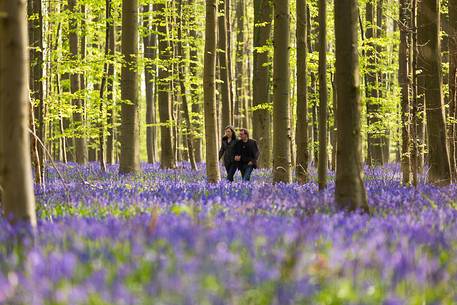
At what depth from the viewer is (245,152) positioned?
15695 millimetres

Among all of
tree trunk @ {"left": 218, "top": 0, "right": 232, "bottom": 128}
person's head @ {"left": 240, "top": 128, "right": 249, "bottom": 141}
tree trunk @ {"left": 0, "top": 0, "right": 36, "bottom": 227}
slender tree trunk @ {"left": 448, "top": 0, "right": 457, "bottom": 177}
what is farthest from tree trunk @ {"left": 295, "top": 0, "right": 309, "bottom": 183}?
tree trunk @ {"left": 0, "top": 0, "right": 36, "bottom": 227}

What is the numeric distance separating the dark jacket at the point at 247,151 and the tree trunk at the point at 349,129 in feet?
28.1

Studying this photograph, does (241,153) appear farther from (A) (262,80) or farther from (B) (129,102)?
(A) (262,80)

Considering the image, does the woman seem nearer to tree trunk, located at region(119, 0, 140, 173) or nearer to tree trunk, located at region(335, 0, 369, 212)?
tree trunk, located at region(119, 0, 140, 173)

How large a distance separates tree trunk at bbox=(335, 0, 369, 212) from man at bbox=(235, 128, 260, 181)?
852cm

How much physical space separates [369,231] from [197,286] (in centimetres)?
253

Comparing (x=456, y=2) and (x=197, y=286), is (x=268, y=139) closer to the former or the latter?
(x=456, y=2)

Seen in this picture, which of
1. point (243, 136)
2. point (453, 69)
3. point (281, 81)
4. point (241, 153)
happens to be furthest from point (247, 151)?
point (453, 69)

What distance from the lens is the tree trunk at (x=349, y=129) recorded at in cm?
687

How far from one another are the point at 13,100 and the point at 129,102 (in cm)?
1128

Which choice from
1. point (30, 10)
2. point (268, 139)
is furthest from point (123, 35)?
point (268, 139)

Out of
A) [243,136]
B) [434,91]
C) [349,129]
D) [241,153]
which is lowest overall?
[241,153]

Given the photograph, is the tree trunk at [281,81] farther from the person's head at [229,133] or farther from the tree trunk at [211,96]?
the person's head at [229,133]

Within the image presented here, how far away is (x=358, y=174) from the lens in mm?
6922
